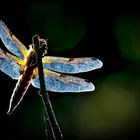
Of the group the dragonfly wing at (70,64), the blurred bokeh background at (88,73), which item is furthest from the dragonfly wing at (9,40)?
the blurred bokeh background at (88,73)

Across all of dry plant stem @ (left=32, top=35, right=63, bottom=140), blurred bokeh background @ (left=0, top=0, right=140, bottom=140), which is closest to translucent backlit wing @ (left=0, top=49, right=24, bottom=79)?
dry plant stem @ (left=32, top=35, right=63, bottom=140)

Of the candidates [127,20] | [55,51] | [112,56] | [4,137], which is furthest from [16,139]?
[127,20]

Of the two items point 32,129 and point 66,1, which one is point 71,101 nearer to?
point 32,129

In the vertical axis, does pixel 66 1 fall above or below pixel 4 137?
above

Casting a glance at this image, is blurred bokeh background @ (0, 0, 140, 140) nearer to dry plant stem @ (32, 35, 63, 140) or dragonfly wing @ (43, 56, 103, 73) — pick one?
dragonfly wing @ (43, 56, 103, 73)

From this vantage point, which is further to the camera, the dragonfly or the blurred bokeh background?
the blurred bokeh background
